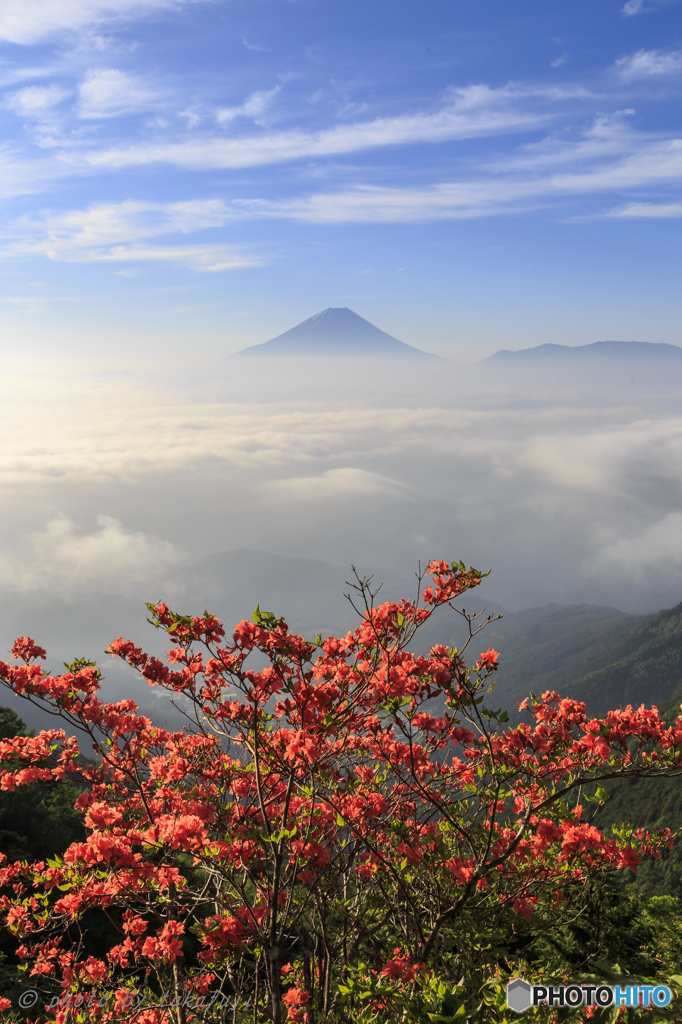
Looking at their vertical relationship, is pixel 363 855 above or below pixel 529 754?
below

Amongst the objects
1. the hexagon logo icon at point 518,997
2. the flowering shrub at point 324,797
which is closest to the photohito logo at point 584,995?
the hexagon logo icon at point 518,997

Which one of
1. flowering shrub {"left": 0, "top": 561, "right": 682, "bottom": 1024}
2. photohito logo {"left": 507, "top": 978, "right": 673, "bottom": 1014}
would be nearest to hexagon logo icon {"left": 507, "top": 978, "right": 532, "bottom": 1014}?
photohito logo {"left": 507, "top": 978, "right": 673, "bottom": 1014}

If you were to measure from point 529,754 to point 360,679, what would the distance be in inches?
87.4

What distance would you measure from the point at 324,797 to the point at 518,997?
278 cm

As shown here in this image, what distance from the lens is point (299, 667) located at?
5.70 m

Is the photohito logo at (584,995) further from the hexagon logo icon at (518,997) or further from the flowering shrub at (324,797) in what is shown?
the flowering shrub at (324,797)

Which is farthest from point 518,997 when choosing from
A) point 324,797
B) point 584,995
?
point 324,797

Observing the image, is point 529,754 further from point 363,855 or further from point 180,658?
point 180,658

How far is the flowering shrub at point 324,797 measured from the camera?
580cm

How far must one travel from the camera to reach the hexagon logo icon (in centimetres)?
437

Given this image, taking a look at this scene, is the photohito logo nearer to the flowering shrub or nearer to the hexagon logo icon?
the hexagon logo icon

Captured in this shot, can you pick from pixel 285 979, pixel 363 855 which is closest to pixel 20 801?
pixel 285 979

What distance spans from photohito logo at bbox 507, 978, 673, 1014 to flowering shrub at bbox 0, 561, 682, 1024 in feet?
0.73

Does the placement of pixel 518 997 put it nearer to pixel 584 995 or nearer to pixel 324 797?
pixel 584 995
